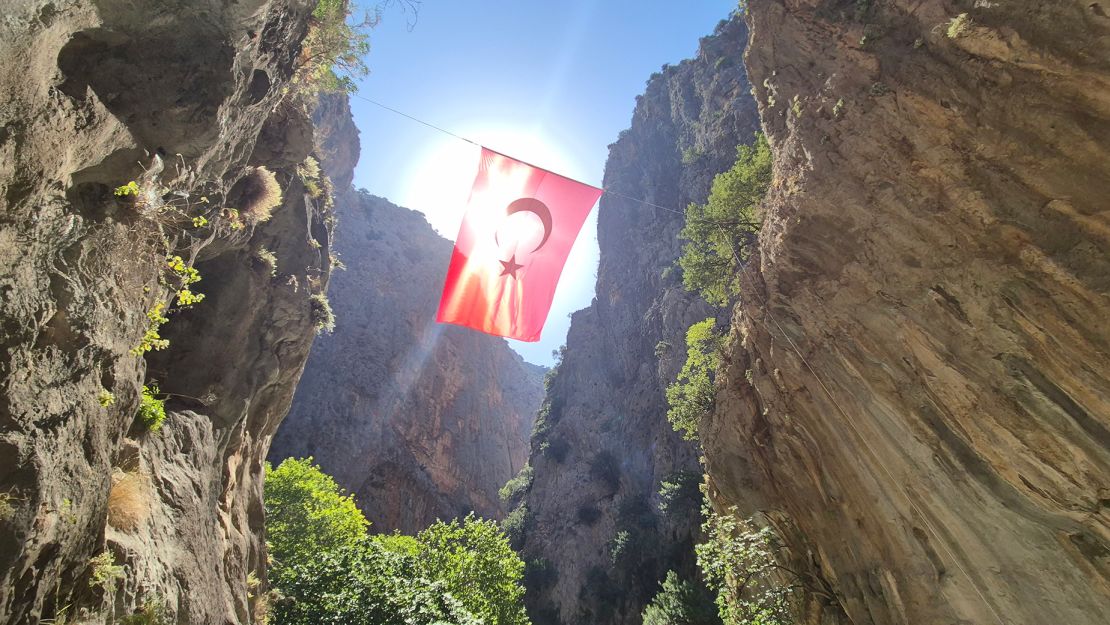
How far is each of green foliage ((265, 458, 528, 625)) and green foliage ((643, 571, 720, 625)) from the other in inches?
247

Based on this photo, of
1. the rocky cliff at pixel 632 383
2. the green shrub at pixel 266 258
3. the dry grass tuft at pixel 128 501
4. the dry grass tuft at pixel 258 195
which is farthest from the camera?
the rocky cliff at pixel 632 383

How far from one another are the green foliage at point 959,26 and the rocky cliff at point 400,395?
149ft

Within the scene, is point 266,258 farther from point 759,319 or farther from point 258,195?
point 759,319

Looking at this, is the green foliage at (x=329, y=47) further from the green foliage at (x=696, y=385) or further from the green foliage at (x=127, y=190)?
the green foliage at (x=696, y=385)

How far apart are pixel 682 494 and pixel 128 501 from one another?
26.4 m

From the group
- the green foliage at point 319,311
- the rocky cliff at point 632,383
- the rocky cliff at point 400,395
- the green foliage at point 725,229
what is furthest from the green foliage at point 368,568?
the rocky cliff at point 400,395

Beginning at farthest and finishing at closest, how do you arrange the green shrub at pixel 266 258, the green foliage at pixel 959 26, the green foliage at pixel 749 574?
the green shrub at pixel 266 258, the green foliage at pixel 749 574, the green foliage at pixel 959 26

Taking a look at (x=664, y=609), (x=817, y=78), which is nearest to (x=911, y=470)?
(x=817, y=78)

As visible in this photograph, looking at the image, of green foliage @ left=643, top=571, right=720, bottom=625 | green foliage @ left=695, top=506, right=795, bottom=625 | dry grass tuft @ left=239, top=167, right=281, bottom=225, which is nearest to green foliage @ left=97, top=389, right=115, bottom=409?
dry grass tuft @ left=239, top=167, right=281, bottom=225

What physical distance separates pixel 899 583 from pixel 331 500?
22687 mm

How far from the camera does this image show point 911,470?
790 centimetres

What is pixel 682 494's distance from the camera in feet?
93.9

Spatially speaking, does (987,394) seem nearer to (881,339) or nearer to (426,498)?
(881,339)

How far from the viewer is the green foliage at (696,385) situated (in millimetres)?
16453
